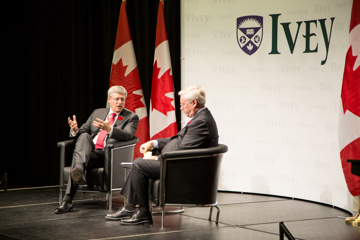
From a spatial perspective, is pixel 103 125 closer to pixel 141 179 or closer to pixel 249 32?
pixel 141 179

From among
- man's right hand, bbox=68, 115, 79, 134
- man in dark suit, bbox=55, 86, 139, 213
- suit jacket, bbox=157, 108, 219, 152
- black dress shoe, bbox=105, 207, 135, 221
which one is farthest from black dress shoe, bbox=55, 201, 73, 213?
suit jacket, bbox=157, 108, 219, 152

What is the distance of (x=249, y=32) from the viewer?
19.6 feet

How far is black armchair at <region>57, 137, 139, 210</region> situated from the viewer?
484cm

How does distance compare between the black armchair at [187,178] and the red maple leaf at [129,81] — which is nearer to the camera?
the black armchair at [187,178]

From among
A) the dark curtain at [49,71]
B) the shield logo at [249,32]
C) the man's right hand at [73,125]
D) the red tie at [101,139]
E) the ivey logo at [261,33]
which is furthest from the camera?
the dark curtain at [49,71]

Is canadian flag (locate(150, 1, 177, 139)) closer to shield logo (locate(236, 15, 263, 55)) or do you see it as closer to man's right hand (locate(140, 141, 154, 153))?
shield logo (locate(236, 15, 263, 55))

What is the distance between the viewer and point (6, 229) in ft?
13.4

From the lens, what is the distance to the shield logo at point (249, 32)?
591 cm

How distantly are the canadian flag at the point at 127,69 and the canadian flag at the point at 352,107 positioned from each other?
9.34 ft

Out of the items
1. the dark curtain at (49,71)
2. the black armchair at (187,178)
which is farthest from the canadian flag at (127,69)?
the black armchair at (187,178)

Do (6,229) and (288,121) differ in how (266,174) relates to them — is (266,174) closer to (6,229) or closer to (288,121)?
(288,121)

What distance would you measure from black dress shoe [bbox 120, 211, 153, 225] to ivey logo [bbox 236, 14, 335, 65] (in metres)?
2.54

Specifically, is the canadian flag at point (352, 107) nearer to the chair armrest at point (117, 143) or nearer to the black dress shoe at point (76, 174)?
the chair armrest at point (117, 143)

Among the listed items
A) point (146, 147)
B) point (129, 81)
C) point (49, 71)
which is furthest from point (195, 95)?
point (49, 71)
